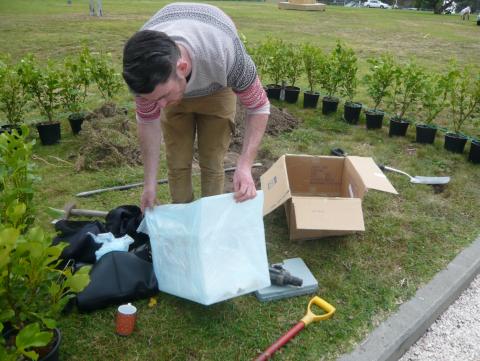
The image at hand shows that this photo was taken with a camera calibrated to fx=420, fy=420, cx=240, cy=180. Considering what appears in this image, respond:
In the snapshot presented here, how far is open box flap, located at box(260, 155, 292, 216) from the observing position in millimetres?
2893

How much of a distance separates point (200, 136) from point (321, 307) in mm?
1283

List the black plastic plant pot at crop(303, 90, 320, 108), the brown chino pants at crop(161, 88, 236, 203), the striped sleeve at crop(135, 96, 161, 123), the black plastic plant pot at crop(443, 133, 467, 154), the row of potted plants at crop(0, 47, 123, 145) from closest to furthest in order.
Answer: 1. the striped sleeve at crop(135, 96, 161, 123)
2. the brown chino pants at crop(161, 88, 236, 203)
3. the row of potted plants at crop(0, 47, 123, 145)
4. the black plastic plant pot at crop(443, 133, 467, 154)
5. the black plastic plant pot at crop(303, 90, 320, 108)

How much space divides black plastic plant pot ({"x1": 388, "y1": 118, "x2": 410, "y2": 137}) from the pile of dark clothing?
3.74 meters

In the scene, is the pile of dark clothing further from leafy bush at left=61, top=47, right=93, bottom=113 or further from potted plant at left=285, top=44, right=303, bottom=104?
potted plant at left=285, top=44, right=303, bottom=104

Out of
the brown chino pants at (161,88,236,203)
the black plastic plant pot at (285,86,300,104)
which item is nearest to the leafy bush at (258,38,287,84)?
the black plastic plant pot at (285,86,300,104)

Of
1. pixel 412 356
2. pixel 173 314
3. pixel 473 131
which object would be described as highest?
pixel 473 131

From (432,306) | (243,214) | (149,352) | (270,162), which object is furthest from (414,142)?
(149,352)

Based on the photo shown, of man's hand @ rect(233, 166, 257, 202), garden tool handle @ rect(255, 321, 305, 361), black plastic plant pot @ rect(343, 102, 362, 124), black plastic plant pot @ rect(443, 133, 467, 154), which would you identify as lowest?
garden tool handle @ rect(255, 321, 305, 361)

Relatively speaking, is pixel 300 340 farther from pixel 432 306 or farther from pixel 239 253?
pixel 432 306

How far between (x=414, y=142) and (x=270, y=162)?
195cm

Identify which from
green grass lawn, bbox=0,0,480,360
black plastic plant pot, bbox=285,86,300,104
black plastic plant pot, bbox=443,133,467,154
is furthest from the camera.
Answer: black plastic plant pot, bbox=285,86,300,104

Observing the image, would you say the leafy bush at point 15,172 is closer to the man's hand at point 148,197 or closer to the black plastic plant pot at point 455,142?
the man's hand at point 148,197

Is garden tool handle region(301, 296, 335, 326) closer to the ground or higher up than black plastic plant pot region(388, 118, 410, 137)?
closer to the ground

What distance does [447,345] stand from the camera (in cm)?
242
